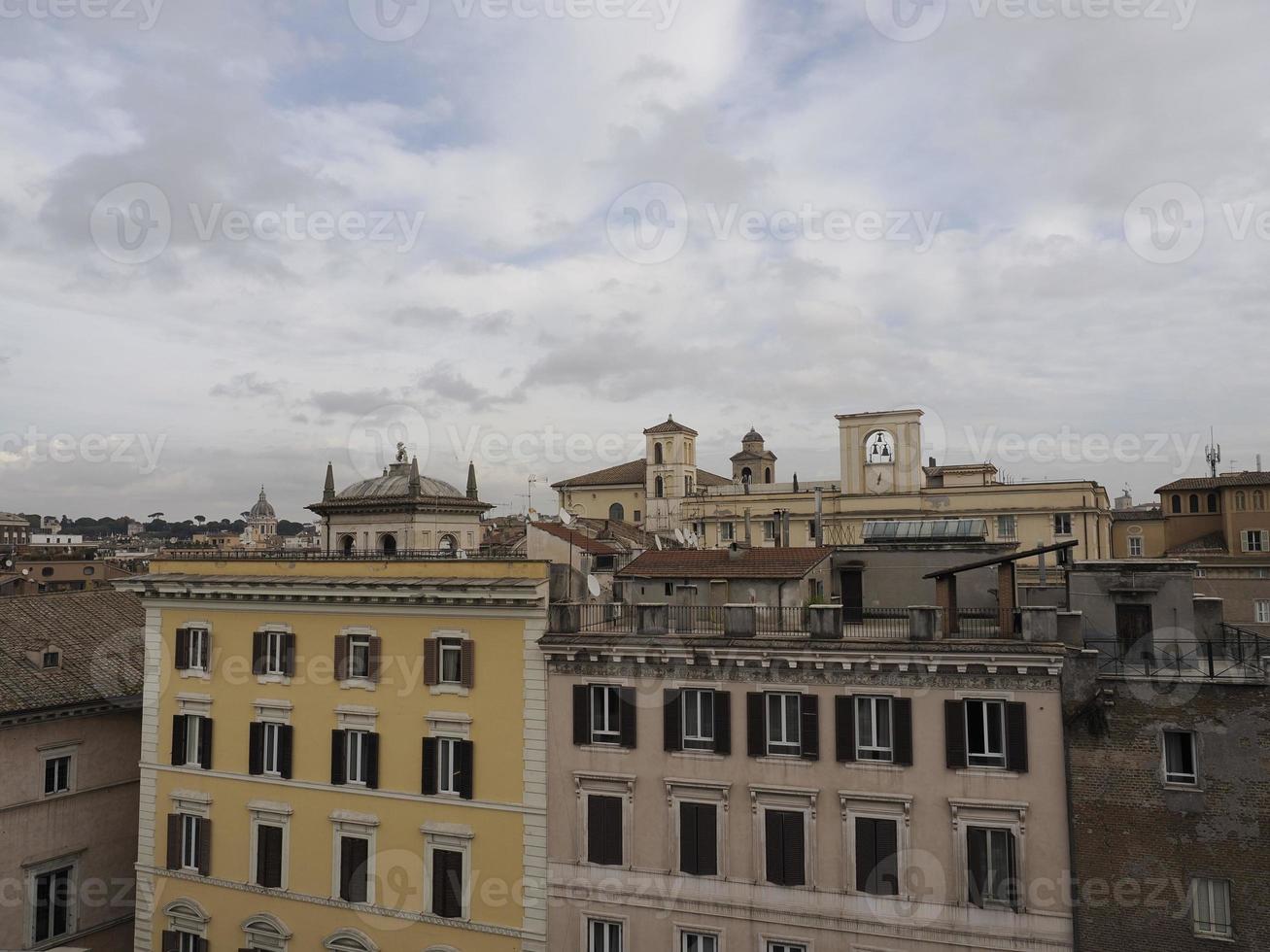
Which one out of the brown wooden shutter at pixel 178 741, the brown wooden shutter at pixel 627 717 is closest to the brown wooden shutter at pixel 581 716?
the brown wooden shutter at pixel 627 717

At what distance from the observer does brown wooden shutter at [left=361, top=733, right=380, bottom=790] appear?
23.7 m

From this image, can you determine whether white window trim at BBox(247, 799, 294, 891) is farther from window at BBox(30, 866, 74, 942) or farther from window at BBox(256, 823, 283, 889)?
window at BBox(30, 866, 74, 942)

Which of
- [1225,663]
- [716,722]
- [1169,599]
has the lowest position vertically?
[716,722]

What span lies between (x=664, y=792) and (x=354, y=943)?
9946 mm

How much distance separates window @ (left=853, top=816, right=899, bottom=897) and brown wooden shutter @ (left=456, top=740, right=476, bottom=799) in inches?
396

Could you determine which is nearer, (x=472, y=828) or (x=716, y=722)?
(x=716, y=722)

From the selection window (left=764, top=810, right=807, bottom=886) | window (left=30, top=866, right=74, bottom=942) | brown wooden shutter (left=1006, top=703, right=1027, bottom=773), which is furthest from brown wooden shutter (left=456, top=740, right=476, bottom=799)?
window (left=30, top=866, right=74, bottom=942)

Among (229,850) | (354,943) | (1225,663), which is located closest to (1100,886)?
(1225,663)

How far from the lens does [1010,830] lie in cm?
1912

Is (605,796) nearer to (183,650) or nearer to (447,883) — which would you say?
(447,883)

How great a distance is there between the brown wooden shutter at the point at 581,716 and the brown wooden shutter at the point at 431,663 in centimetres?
405

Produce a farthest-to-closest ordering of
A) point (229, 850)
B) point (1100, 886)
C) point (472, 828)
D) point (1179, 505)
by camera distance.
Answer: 1. point (1179, 505)
2. point (229, 850)
3. point (472, 828)
4. point (1100, 886)

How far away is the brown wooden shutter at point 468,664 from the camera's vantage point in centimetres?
2322

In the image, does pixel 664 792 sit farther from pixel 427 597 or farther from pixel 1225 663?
pixel 1225 663
